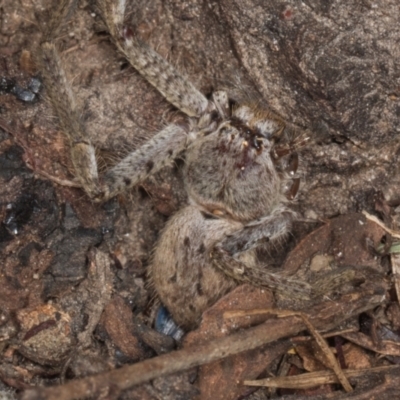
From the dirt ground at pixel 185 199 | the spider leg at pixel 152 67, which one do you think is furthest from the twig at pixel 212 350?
the spider leg at pixel 152 67

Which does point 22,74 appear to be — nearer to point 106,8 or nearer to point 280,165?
point 106,8

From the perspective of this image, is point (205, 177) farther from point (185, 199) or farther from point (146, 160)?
point (146, 160)

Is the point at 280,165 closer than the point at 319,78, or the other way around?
the point at 319,78

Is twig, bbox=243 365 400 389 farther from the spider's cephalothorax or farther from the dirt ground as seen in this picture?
the spider's cephalothorax

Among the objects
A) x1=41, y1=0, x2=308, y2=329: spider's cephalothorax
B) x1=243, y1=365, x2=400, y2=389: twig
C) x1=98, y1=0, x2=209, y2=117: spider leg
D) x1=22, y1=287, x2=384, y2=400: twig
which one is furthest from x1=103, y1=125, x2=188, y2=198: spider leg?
x1=243, y1=365, x2=400, y2=389: twig

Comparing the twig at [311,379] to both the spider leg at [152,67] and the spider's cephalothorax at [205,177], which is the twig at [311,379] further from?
the spider leg at [152,67]

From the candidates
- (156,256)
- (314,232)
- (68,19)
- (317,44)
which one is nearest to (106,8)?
(68,19)

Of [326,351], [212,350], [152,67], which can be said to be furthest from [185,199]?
[326,351]
